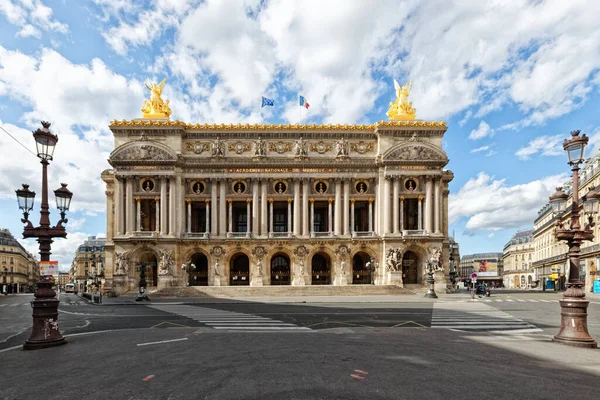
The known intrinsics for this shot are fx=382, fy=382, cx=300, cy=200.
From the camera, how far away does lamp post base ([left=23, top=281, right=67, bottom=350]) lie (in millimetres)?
13289

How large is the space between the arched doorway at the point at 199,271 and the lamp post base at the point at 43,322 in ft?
118

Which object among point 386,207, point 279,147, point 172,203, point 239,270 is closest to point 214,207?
point 172,203

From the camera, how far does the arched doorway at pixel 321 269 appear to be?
2067 inches

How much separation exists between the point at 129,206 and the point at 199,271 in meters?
12.8

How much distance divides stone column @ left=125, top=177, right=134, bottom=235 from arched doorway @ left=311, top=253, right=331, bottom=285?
24.9m

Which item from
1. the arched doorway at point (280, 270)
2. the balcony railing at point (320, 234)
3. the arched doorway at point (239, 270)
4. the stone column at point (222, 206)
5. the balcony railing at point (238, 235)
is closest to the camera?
the balcony railing at point (238, 235)

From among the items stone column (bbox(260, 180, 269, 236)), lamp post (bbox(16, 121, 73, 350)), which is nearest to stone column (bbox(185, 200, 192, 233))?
stone column (bbox(260, 180, 269, 236))

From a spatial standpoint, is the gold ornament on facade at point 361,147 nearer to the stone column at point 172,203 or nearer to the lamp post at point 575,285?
the stone column at point 172,203

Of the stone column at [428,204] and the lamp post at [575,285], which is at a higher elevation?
the stone column at [428,204]

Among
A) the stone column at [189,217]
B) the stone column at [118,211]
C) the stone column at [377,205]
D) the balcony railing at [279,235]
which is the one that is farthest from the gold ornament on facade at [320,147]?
the stone column at [118,211]

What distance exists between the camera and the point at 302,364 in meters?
10.6

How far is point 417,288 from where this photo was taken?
4869cm

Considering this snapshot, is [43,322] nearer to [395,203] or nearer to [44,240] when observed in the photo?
[44,240]

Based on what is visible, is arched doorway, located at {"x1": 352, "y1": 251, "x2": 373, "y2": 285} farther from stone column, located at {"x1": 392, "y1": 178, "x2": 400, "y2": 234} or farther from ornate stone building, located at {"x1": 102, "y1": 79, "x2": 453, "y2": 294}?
stone column, located at {"x1": 392, "y1": 178, "x2": 400, "y2": 234}
